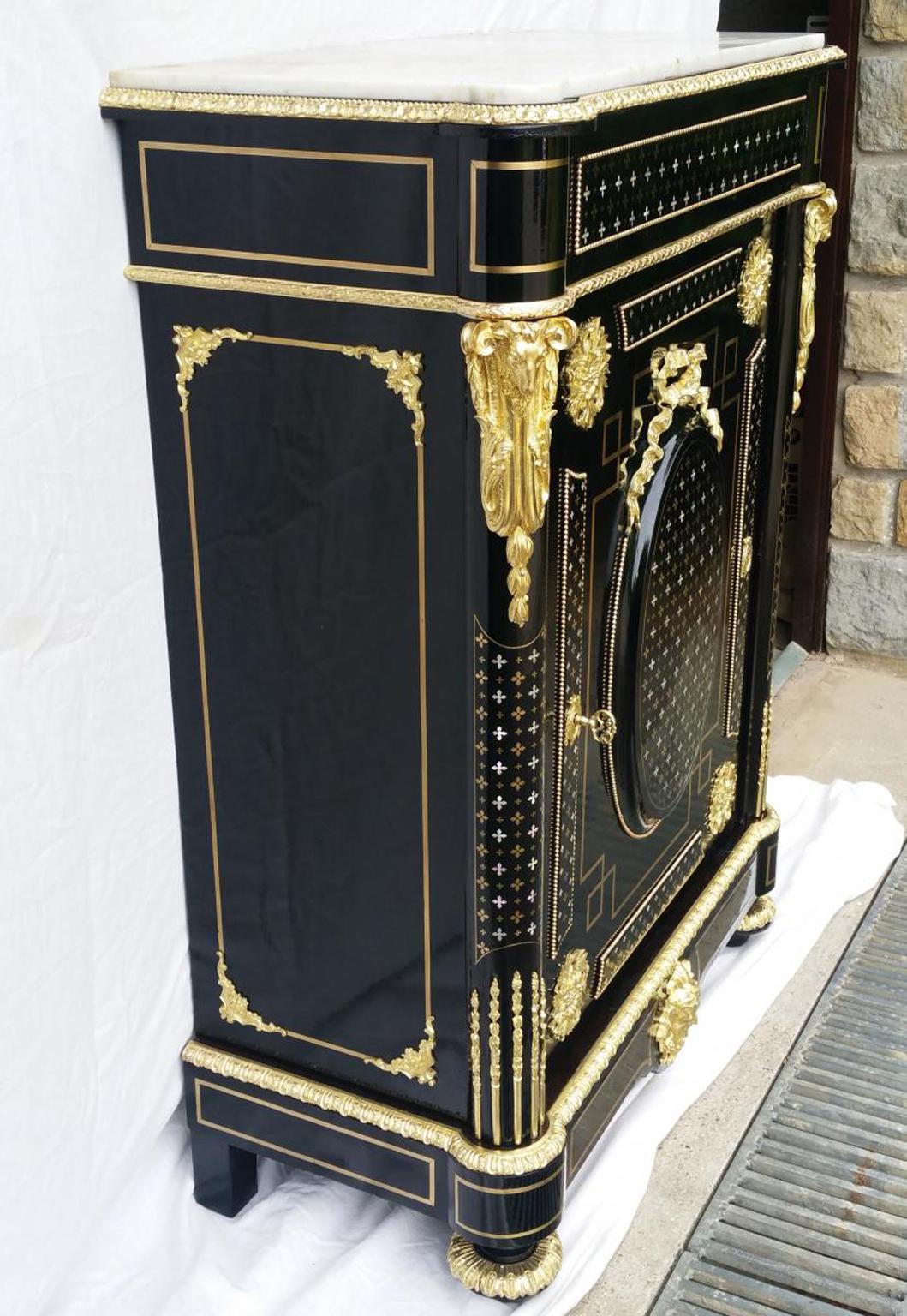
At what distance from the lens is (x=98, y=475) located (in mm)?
1558

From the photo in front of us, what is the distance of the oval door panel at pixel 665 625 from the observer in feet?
5.65

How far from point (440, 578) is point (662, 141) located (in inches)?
19.7

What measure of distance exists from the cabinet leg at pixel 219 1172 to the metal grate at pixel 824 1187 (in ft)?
1.70

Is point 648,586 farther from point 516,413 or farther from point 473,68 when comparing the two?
point 473,68

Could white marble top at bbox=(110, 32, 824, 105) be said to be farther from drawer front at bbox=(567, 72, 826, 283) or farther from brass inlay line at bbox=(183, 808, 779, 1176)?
brass inlay line at bbox=(183, 808, 779, 1176)

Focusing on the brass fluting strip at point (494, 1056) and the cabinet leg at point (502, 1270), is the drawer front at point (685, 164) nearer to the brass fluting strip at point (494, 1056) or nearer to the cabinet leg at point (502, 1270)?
the brass fluting strip at point (494, 1056)

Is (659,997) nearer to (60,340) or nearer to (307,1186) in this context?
(307,1186)

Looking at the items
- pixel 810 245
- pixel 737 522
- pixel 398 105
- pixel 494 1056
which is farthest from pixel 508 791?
pixel 810 245

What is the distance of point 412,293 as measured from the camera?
1385 mm

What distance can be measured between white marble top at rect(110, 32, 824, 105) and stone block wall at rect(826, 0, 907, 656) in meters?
1.26

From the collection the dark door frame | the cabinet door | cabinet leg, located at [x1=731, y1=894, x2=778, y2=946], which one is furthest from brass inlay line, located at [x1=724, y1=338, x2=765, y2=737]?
the dark door frame

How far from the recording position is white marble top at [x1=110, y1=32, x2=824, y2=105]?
1312 mm

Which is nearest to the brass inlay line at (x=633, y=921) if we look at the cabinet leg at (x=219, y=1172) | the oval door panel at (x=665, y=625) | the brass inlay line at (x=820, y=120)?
the oval door panel at (x=665, y=625)

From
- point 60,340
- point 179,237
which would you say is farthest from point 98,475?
point 179,237
